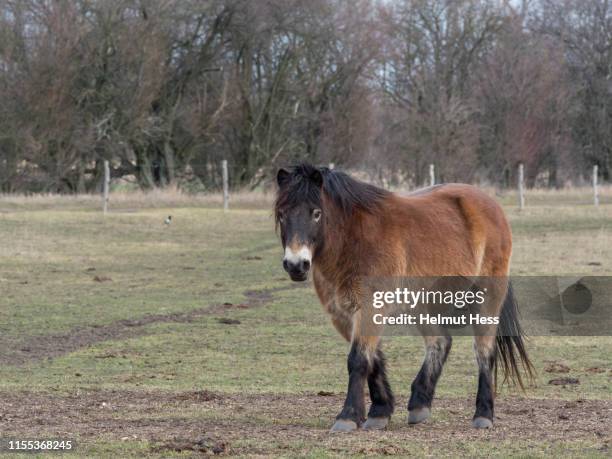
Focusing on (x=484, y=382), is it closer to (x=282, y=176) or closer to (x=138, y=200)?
(x=282, y=176)

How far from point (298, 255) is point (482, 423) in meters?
1.91

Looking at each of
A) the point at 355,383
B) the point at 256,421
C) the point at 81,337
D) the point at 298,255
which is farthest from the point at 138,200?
the point at 298,255

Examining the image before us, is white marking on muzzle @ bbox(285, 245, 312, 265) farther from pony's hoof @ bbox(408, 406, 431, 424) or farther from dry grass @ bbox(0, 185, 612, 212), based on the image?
dry grass @ bbox(0, 185, 612, 212)

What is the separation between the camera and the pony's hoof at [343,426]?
260 inches

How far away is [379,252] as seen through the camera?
6.86m

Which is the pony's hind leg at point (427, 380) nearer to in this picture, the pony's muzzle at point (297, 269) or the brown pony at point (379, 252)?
the brown pony at point (379, 252)

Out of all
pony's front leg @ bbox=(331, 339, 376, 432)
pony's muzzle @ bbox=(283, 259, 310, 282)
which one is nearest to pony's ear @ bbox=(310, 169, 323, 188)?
pony's muzzle @ bbox=(283, 259, 310, 282)

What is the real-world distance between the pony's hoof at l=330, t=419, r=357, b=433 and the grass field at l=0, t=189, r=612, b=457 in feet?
0.44

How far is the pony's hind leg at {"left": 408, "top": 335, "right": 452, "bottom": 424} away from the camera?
7281 mm

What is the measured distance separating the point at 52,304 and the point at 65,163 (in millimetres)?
20104

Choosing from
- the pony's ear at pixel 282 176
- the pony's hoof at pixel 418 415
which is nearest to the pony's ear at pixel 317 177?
the pony's ear at pixel 282 176

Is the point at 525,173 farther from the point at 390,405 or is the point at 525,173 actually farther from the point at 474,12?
the point at 390,405

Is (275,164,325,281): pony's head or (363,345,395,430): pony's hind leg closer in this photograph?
(275,164,325,281): pony's head

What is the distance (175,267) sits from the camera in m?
19.9
